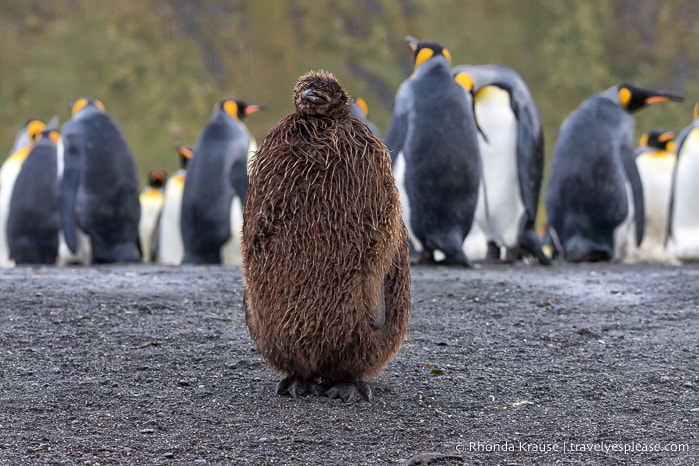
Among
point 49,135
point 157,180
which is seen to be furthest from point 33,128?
point 157,180

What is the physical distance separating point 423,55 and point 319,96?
19.6ft

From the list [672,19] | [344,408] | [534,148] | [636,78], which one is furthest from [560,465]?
[672,19]

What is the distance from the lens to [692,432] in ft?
12.3

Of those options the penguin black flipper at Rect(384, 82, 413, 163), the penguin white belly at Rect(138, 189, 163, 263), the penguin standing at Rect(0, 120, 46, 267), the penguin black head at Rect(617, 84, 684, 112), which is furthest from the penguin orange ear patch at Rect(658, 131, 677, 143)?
the penguin standing at Rect(0, 120, 46, 267)

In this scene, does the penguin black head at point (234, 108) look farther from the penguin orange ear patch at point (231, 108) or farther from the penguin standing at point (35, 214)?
the penguin standing at point (35, 214)

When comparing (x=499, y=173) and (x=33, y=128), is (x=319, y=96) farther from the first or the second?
(x=33, y=128)

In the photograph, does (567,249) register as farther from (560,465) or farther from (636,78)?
(636,78)

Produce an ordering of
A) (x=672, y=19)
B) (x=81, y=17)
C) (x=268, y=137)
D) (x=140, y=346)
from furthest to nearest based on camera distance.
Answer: (x=672, y=19), (x=81, y=17), (x=140, y=346), (x=268, y=137)

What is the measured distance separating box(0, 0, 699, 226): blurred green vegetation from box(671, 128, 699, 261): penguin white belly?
1581 inches

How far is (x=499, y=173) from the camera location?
10195 millimetres

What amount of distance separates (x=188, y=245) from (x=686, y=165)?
19.8ft

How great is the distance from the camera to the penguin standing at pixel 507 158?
10.0 meters

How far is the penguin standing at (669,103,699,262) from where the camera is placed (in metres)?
11.1

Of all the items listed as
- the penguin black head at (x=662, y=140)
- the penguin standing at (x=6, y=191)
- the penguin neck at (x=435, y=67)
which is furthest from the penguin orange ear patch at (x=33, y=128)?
the penguin black head at (x=662, y=140)
